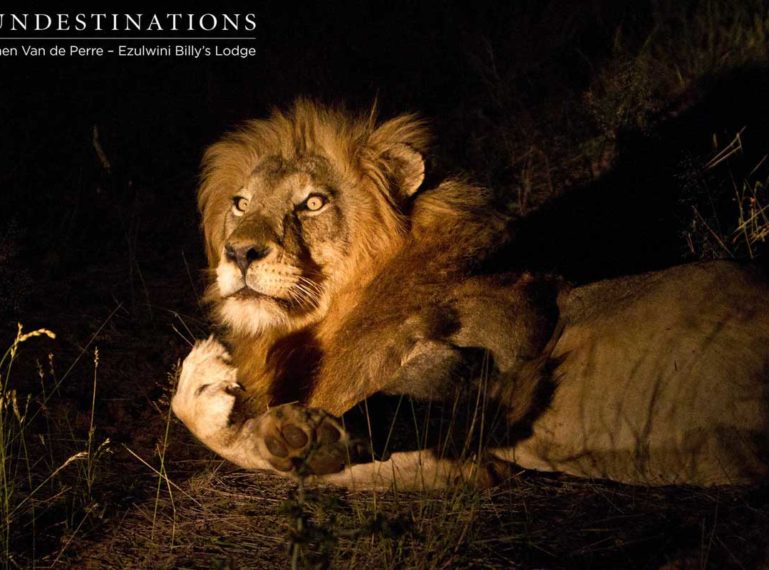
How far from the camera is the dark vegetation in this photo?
9.67 feet

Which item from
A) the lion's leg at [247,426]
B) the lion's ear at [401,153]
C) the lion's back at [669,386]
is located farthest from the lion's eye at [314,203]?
the lion's back at [669,386]

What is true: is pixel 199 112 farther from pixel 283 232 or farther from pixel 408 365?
pixel 408 365

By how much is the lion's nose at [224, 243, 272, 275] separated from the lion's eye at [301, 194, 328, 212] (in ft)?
1.19

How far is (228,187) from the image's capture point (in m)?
4.42

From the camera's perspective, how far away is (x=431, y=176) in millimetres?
4066

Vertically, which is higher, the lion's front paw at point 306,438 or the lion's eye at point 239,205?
the lion's eye at point 239,205

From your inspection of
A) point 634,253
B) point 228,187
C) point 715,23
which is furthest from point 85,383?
point 715,23

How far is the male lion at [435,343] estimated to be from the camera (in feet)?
9.76

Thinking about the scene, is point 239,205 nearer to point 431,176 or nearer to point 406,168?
point 406,168

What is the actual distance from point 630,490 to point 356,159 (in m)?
1.87

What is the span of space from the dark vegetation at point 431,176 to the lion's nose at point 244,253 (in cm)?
83

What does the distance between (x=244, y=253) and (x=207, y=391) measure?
647 millimetres

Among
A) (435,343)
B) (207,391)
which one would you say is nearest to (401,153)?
(435,343)

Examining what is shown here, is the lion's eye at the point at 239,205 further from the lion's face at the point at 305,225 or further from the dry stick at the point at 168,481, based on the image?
the dry stick at the point at 168,481
